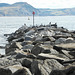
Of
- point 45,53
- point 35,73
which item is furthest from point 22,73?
point 45,53

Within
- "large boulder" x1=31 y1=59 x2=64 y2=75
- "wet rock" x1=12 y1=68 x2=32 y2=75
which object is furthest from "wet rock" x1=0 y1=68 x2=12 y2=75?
"large boulder" x1=31 y1=59 x2=64 y2=75

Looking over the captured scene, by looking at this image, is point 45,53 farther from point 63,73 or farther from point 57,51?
point 63,73

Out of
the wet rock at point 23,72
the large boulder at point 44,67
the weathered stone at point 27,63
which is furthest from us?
the weathered stone at point 27,63

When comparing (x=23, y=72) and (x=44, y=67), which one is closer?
(x=23, y=72)

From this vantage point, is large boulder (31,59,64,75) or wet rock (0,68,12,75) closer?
large boulder (31,59,64,75)

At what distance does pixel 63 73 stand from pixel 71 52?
2.86 meters

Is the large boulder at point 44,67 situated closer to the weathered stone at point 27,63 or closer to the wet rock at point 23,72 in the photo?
the wet rock at point 23,72

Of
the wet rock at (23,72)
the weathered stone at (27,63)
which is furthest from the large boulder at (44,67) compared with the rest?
the weathered stone at (27,63)

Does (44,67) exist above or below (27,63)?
above

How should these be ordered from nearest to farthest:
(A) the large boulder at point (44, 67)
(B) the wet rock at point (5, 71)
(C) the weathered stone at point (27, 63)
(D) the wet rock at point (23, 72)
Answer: (D) the wet rock at point (23, 72)
(A) the large boulder at point (44, 67)
(B) the wet rock at point (5, 71)
(C) the weathered stone at point (27, 63)

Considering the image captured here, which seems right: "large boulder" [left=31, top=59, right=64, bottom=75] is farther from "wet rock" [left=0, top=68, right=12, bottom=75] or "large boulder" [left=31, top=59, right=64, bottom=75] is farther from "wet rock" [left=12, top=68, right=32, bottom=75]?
"wet rock" [left=0, top=68, right=12, bottom=75]

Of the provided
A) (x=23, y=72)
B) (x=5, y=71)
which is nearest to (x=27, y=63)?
(x=5, y=71)

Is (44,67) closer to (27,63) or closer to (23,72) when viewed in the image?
(23,72)

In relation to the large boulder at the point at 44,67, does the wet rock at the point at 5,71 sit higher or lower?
lower
